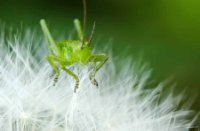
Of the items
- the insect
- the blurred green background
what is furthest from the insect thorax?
the blurred green background

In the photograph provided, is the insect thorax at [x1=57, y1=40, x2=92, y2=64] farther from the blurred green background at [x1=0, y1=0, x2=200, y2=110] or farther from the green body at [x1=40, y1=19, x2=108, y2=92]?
the blurred green background at [x1=0, y1=0, x2=200, y2=110]

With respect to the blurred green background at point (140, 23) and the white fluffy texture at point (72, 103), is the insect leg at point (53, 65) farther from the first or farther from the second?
the blurred green background at point (140, 23)

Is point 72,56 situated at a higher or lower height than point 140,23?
lower

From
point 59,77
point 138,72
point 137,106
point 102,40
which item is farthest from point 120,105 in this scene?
point 102,40

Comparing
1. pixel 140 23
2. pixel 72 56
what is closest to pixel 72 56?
pixel 72 56

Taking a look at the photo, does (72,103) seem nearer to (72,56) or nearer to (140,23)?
(72,56)
